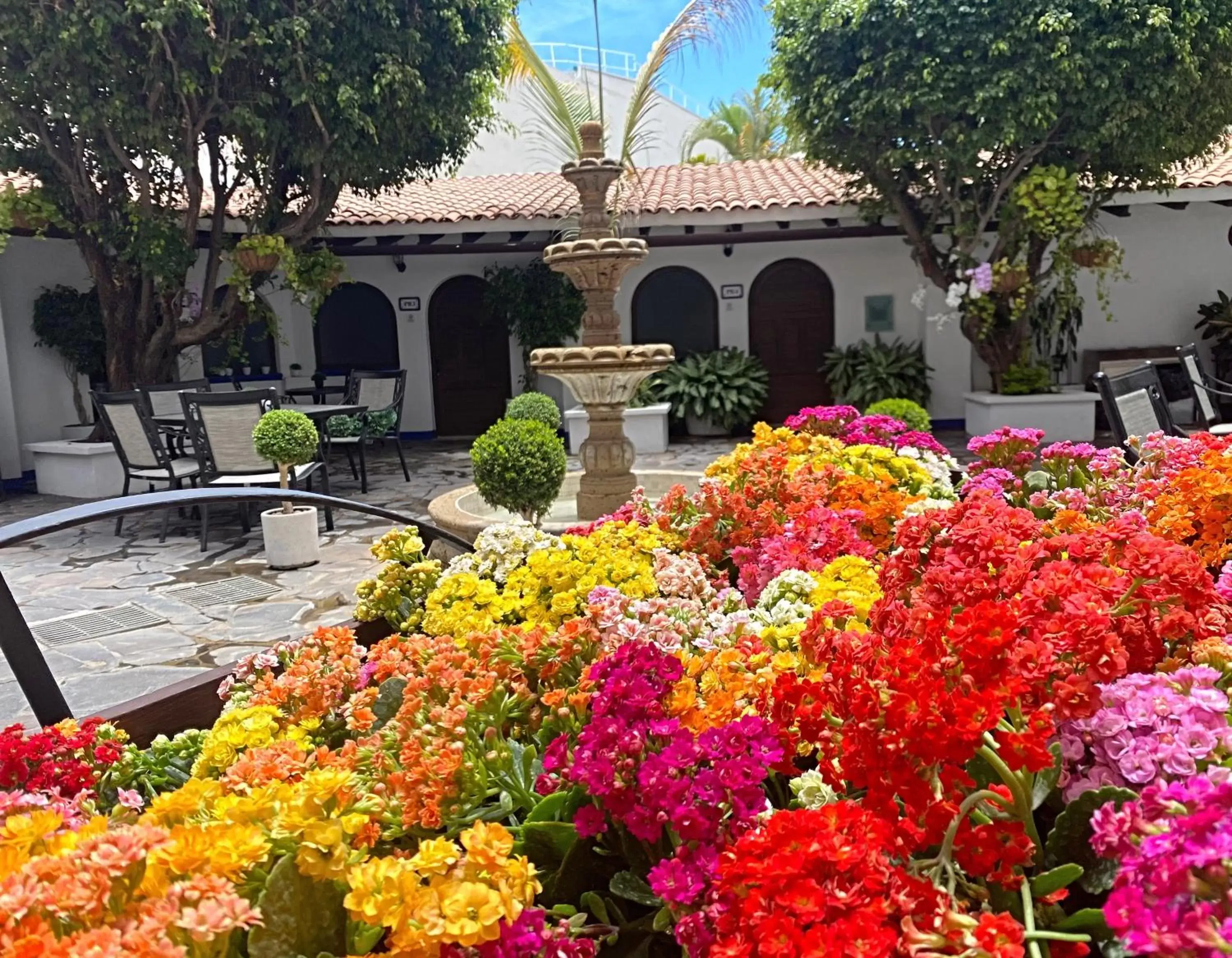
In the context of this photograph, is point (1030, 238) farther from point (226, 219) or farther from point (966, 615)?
point (966, 615)

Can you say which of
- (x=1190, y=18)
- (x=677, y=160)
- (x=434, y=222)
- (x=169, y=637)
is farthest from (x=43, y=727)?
(x=677, y=160)

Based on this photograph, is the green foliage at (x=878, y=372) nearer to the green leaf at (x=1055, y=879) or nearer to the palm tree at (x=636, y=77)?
the palm tree at (x=636, y=77)

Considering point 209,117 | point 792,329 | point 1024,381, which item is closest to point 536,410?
point 209,117

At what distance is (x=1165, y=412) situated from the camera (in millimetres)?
4426

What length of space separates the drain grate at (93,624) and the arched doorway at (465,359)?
8.15 metres

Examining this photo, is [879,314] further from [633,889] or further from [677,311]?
[633,889]

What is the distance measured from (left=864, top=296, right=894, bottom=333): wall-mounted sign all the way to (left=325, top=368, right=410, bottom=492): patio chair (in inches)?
244

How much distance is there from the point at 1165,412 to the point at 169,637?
16.4ft

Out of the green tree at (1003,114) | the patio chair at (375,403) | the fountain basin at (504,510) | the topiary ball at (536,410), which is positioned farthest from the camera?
the patio chair at (375,403)

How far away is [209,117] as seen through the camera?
8117 millimetres

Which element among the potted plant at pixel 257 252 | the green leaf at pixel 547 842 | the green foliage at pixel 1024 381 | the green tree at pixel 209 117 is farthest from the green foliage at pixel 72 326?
the green leaf at pixel 547 842

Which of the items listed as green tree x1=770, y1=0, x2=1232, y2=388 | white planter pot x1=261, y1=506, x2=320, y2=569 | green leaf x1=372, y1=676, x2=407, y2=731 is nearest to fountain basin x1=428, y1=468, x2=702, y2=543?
white planter pot x1=261, y1=506, x2=320, y2=569

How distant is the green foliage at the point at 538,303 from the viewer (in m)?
12.3

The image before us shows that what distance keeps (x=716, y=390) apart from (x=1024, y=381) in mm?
3542
